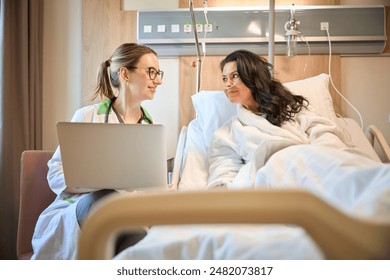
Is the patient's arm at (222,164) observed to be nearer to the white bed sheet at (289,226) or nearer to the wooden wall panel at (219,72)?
the white bed sheet at (289,226)

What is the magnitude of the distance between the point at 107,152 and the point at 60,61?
1609mm

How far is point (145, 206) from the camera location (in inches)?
16.0

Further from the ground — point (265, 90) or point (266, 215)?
point (265, 90)

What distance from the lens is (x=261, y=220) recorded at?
39cm

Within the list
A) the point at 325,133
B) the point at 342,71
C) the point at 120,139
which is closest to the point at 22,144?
the point at 120,139

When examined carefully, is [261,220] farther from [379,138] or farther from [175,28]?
[175,28]

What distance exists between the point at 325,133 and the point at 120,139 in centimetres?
92

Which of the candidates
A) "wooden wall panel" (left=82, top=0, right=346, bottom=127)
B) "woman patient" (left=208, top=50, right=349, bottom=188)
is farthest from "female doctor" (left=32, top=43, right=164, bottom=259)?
"wooden wall panel" (left=82, top=0, right=346, bottom=127)

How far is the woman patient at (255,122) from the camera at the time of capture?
4.98ft

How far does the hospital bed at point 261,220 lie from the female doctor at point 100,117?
48 cm

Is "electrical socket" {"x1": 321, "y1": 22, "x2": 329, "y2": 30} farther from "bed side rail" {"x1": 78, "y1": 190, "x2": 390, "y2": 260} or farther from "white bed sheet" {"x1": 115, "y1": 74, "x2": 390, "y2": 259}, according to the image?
"bed side rail" {"x1": 78, "y1": 190, "x2": 390, "y2": 260}

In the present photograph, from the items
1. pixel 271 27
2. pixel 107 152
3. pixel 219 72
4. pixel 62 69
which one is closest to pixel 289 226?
pixel 107 152

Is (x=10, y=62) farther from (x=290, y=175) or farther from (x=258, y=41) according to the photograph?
(x=290, y=175)

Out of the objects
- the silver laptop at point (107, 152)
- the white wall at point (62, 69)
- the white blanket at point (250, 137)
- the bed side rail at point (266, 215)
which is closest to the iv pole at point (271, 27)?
the white blanket at point (250, 137)
